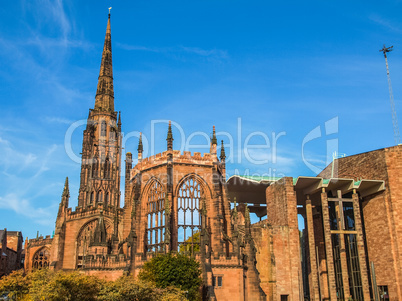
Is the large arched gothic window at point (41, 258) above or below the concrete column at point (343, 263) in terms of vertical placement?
above

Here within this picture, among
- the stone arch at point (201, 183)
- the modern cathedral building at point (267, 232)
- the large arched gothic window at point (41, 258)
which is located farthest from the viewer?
the large arched gothic window at point (41, 258)

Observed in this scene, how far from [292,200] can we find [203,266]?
13.1 m

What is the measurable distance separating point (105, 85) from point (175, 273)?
4635 centimetres

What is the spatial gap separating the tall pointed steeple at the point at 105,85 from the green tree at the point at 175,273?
4014 centimetres

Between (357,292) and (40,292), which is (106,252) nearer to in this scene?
(40,292)

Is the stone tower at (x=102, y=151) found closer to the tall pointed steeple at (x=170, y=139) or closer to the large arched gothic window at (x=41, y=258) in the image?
the large arched gothic window at (x=41, y=258)

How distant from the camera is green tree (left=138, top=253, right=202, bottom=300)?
40062 millimetres

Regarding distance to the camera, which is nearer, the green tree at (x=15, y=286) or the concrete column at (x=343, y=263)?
the green tree at (x=15, y=286)

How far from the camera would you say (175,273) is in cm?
3997

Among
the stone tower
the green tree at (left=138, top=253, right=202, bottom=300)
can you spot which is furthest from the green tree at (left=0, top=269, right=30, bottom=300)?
the stone tower

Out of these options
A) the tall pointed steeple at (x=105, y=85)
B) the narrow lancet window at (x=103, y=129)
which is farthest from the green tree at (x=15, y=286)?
the tall pointed steeple at (x=105, y=85)

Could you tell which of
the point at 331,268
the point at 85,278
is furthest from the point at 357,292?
the point at 85,278

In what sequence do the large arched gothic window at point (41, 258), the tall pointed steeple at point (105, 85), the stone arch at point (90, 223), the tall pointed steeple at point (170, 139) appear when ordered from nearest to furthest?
the tall pointed steeple at point (170, 139) < the stone arch at point (90, 223) < the large arched gothic window at point (41, 258) < the tall pointed steeple at point (105, 85)

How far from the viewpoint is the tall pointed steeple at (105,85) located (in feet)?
252
